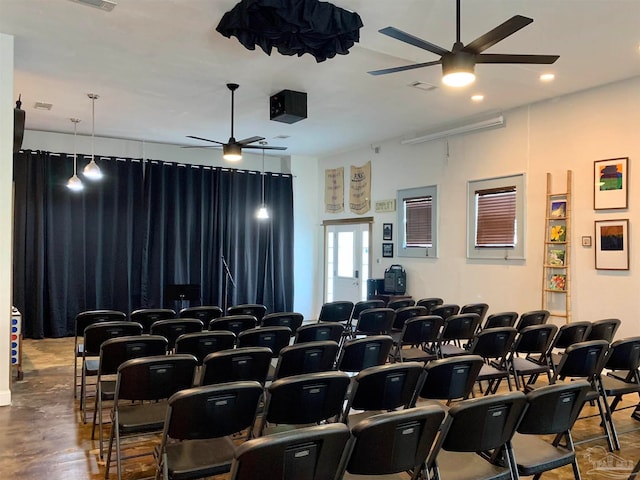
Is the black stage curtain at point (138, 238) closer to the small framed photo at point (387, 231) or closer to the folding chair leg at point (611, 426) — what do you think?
the small framed photo at point (387, 231)

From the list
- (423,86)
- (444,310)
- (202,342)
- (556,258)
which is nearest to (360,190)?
(423,86)

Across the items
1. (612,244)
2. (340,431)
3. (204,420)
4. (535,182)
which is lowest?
(204,420)

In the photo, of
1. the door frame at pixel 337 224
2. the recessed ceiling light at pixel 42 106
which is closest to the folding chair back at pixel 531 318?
the door frame at pixel 337 224

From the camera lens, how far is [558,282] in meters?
6.22

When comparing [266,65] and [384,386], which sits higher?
[266,65]

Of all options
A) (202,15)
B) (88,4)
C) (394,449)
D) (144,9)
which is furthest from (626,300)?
(88,4)

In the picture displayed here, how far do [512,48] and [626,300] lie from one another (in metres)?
3.16

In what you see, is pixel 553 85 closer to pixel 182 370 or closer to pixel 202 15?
pixel 202 15

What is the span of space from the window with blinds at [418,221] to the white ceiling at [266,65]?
1.27m

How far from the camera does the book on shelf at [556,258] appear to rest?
6202 mm

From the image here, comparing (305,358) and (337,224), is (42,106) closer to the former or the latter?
(337,224)

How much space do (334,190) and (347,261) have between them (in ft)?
5.21

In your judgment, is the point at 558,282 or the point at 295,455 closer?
the point at 295,455

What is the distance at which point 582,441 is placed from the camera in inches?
138
